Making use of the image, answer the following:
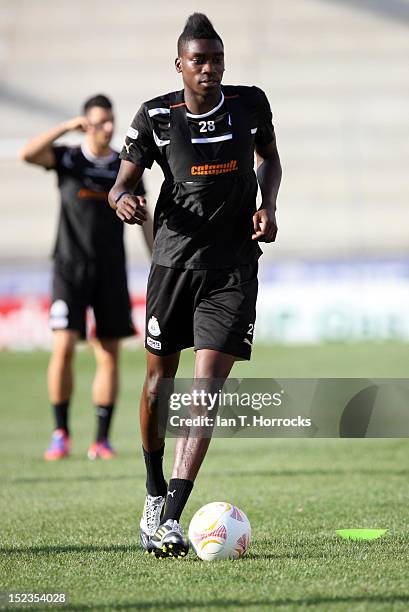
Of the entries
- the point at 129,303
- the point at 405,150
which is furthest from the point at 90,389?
the point at 405,150

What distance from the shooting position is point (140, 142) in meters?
4.84

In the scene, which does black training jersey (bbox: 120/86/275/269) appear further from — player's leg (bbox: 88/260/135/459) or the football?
player's leg (bbox: 88/260/135/459)

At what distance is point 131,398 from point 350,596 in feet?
32.6

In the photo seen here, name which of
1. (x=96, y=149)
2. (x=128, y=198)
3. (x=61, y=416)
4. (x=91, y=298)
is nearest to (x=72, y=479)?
(x=61, y=416)

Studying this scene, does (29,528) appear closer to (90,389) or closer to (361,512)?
(361,512)

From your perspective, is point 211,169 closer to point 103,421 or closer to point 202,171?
point 202,171

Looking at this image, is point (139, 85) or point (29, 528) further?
point (139, 85)

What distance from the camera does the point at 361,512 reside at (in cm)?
582

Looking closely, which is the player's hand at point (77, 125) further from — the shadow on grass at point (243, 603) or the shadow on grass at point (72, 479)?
the shadow on grass at point (243, 603)

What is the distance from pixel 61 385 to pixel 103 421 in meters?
0.48

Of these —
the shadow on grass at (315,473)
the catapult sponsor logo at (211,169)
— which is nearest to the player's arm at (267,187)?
the catapult sponsor logo at (211,169)

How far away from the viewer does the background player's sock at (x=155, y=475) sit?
4988mm

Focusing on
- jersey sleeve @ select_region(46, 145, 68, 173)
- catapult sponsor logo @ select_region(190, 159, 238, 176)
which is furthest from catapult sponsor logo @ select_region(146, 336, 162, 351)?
jersey sleeve @ select_region(46, 145, 68, 173)

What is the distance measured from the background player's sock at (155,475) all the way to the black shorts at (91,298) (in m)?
3.90
